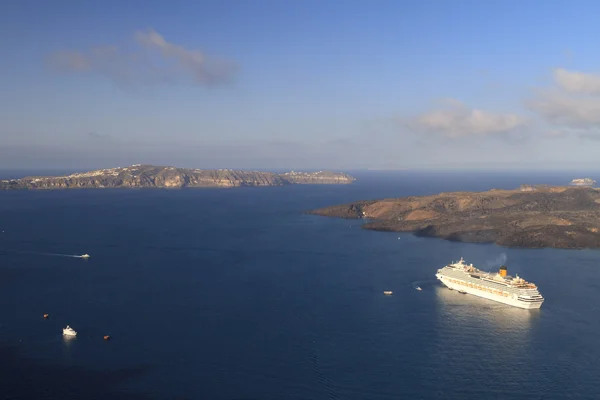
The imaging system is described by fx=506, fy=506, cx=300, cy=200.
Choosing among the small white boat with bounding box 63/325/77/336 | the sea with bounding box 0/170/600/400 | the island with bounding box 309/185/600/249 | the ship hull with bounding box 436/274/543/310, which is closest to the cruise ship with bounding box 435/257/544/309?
the ship hull with bounding box 436/274/543/310

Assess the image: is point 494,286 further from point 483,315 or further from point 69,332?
point 69,332

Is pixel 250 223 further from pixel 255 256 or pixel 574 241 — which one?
pixel 574 241

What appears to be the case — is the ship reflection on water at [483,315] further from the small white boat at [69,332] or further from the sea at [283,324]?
the small white boat at [69,332]

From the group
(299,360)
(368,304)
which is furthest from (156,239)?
(299,360)

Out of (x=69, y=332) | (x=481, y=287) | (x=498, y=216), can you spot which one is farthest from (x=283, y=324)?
(x=498, y=216)

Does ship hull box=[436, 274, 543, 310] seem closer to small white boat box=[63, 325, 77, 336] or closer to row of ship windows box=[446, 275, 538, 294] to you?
row of ship windows box=[446, 275, 538, 294]
